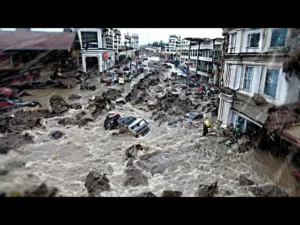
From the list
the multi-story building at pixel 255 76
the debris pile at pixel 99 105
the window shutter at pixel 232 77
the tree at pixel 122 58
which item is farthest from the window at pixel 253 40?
the tree at pixel 122 58

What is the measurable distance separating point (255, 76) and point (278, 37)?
3.66 ft

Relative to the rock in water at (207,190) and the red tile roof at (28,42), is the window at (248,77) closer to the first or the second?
the rock in water at (207,190)

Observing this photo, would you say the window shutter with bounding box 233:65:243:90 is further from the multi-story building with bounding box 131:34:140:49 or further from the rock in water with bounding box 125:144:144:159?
the multi-story building with bounding box 131:34:140:49

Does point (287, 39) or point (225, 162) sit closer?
point (287, 39)

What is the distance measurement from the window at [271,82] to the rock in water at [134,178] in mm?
3664

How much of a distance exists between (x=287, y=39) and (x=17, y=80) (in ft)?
34.5

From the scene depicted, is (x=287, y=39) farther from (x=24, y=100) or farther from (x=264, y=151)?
(x=24, y=100)

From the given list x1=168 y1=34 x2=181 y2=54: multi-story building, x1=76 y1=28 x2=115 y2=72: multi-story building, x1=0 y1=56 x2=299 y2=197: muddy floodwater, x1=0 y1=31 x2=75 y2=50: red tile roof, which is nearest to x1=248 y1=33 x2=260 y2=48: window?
x1=0 y1=56 x2=299 y2=197: muddy floodwater

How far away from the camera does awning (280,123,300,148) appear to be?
3851 mm

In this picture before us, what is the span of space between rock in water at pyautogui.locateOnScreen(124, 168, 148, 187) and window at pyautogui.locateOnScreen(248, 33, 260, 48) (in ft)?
14.8

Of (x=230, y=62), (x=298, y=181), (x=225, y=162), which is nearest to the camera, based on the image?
(x=298, y=181)

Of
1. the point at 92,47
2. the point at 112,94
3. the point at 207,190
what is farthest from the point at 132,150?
the point at 92,47
